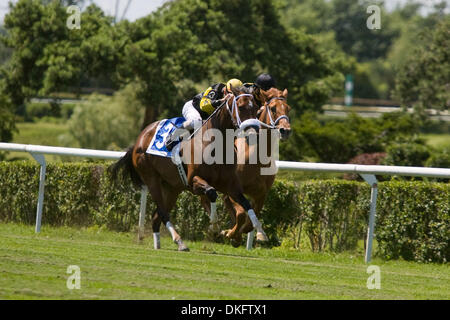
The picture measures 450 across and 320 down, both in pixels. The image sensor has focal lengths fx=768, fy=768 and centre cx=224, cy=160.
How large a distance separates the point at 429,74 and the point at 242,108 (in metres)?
17.4

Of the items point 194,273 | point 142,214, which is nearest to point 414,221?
point 194,273

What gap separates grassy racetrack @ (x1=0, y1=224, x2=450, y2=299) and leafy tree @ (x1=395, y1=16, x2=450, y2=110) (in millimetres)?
15680

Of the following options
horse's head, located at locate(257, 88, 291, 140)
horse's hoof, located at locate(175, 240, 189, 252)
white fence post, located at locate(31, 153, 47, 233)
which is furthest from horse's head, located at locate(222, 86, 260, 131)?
white fence post, located at locate(31, 153, 47, 233)

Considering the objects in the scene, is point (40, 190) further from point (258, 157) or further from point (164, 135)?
point (258, 157)

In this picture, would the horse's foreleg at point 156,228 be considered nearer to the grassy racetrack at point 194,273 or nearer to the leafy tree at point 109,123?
the grassy racetrack at point 194,273

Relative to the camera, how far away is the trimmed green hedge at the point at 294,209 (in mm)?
7957

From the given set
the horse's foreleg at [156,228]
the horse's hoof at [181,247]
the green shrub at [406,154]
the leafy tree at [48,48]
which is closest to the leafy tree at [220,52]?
the leafy tree at [48,48]

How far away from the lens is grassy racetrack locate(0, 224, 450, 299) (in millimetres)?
5000

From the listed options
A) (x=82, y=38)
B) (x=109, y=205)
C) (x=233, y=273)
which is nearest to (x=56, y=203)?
(x=109, y=205)

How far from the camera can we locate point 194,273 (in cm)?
598

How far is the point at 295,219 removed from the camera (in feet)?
28.7

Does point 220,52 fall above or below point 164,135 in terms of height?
above

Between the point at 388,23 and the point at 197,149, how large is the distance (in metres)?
86.6

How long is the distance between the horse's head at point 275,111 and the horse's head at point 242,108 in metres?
0.16
